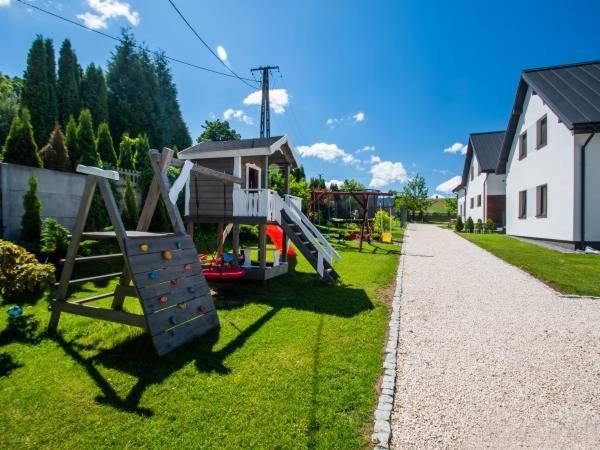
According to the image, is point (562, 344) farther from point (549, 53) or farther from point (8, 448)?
point (549, 53)

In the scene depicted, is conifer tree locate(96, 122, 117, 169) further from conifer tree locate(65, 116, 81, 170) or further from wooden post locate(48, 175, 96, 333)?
wooden post locate(48, 175, 96, 333)

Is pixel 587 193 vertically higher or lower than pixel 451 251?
higher

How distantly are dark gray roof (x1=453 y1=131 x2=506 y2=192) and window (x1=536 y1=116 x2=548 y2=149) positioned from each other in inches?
345

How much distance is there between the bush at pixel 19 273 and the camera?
17.6 feet

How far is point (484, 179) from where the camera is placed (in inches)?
959

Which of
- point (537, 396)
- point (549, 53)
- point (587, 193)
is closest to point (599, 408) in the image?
point (537, 396)

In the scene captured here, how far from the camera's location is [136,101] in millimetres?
35938

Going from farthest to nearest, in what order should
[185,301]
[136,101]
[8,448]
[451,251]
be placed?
[136,101] < [451,251] < [185,301] < [8,448]

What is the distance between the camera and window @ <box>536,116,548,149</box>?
14395 millimetres

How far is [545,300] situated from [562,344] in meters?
2.35

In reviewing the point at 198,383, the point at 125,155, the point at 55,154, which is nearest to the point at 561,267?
the point at 198,383

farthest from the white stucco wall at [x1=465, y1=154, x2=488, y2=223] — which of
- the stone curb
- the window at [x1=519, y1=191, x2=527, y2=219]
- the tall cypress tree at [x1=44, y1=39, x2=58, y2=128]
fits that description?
the tall cypress tree at [x1=44, y1=39, x2=58, y2=128]

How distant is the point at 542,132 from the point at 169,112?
40.4 meters

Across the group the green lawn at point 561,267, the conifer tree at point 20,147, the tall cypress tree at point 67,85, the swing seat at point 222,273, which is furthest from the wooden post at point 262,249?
the tall cypress tree at point 67,85
